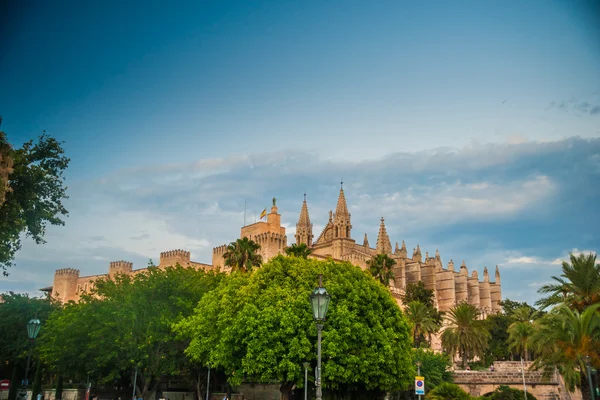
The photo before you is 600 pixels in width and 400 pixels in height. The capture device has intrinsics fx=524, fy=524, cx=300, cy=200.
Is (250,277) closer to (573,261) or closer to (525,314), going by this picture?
(573,261)

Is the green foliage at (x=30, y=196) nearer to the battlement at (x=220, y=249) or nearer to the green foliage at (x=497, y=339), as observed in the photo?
the battlement at (x=220, y=249)

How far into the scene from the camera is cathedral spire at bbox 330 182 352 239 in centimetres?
7788

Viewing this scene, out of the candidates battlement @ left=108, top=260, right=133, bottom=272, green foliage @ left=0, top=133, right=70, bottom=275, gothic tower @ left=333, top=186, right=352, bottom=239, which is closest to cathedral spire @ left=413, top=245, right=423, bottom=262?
gothic tower @ left=333, top=186, right=352, bottom=239

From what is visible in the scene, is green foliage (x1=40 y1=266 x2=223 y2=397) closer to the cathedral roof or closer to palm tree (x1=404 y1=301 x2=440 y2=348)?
palm tree (x1=404 y1=301 x2=440 y2=348)

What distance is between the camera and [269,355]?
26125 millimetres

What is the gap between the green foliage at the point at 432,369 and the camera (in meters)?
37.2

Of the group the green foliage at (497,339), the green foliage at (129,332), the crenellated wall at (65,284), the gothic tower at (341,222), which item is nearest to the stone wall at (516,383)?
the green foliage at (129,332)

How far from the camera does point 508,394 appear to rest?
3650cm

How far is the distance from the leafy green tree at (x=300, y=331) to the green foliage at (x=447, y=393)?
4508mm

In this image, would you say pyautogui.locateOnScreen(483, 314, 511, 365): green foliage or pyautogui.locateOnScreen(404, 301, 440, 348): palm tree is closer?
pyautogui.locateOnScreen(404, 301, 440, 348): palm tree

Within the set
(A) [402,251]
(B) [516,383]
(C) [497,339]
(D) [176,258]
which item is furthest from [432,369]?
(A) [402,251]

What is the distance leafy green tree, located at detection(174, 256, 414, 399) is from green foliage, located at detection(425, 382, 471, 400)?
4.51 meters

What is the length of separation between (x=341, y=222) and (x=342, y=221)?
0.73ft

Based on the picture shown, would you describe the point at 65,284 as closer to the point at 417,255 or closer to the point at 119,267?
the point at 119,267
